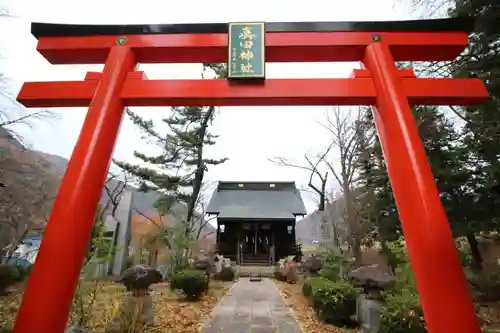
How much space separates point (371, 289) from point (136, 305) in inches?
179

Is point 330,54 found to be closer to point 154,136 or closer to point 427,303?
point 427,303

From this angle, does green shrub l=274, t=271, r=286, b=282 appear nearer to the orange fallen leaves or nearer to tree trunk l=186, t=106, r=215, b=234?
the orange fallen leaves

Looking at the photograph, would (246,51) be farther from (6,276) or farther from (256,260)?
(256,260)

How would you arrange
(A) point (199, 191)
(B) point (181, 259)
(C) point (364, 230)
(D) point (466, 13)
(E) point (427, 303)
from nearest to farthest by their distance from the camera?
1. (E) point (427, 303)
2. (D) point (466, 13)
3. (C) point (364, 230)
4. (B) point (181, 259)
5. (A) point (199, 191)

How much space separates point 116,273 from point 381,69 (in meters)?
13.5

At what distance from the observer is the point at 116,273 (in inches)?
489

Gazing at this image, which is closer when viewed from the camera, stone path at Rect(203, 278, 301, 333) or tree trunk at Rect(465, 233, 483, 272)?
stone path at Rect(203, 278, 301, 333)

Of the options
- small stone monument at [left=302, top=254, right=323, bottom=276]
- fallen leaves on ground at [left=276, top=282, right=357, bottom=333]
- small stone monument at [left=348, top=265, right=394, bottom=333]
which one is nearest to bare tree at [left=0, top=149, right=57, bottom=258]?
fallen leaves on ground at [left=276, top=282, right=357, bottom=333]

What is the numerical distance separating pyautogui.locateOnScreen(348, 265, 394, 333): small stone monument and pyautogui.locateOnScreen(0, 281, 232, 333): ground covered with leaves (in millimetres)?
3299

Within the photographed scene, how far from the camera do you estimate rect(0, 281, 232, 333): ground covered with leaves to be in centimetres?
535

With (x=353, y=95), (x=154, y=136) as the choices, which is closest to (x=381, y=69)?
(x=353, y=95)

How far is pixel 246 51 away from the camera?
3.99 meters

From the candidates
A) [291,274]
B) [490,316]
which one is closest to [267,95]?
[490,316]

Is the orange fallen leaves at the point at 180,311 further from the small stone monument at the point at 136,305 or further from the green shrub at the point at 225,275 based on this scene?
the green shrub at the point at 225,275
